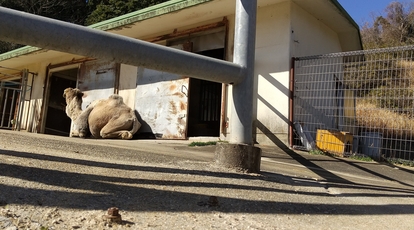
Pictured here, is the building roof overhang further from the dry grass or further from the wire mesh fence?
the dry grass

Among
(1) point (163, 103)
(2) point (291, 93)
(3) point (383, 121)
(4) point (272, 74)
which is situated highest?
(4) point (272, 74)

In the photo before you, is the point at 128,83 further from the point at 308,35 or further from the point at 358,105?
the point at 358,105

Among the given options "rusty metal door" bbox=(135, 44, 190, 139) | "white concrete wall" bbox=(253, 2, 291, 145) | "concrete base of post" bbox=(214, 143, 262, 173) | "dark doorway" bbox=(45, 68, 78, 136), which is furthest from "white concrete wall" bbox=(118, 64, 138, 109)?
"concrete base of post" bbox=(214, 143, 262, 173)

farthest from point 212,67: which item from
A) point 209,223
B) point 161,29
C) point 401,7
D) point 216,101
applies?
point 401,7

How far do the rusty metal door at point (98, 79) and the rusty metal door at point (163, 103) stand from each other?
4.28 feet

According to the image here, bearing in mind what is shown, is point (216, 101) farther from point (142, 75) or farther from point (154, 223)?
point (154, 223)

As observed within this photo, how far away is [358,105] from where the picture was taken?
703cm

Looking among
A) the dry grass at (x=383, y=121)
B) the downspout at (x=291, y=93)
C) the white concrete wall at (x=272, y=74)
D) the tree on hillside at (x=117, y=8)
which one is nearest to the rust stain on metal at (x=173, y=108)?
the white concrete wall at (x=272, y=74)

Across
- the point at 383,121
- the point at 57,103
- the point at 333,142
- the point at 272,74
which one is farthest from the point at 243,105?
the point at 57,103

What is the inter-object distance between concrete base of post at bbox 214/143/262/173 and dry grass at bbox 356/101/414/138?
472 centimetres

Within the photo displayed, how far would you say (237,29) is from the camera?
2.54m

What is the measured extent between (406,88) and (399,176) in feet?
7.19

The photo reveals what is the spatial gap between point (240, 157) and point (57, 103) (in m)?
12.9

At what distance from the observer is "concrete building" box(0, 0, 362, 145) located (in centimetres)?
667
